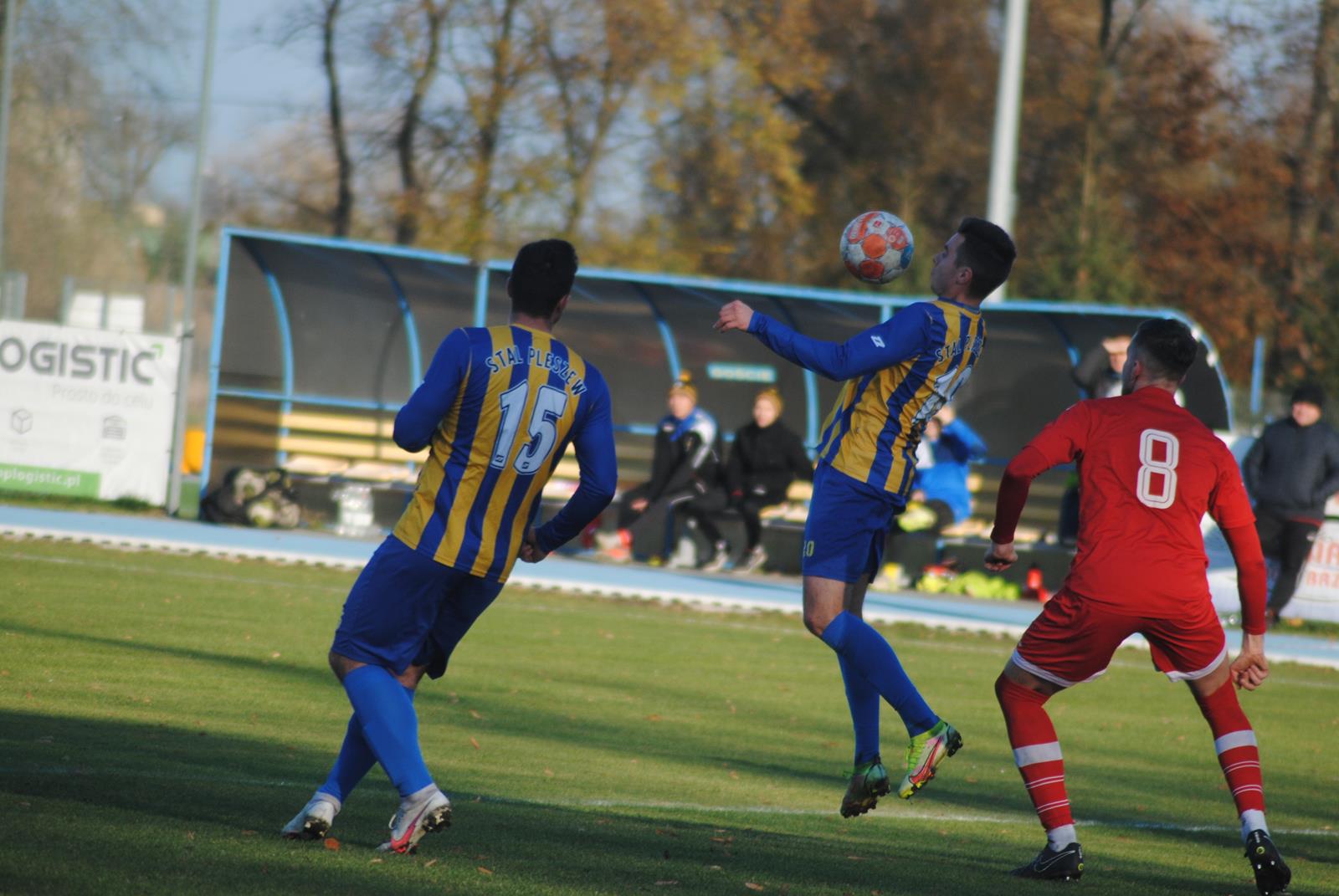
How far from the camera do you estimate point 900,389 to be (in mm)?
6695

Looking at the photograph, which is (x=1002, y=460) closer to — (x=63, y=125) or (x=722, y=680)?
(x=722, y=680)

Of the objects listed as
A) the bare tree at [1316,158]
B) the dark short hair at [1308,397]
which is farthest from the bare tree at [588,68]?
the dark short hair at [1308,397]

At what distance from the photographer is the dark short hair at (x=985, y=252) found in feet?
21.8

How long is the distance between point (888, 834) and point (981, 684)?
5447 mm

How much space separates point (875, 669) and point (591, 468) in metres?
1.65

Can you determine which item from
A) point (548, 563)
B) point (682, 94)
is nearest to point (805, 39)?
point (682, 94)

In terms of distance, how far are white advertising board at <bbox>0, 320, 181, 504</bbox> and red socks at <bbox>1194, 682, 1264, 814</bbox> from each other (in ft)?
56.1

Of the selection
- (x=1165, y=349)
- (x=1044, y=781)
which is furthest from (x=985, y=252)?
(x=1044, y=781)

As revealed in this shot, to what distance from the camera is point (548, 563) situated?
1959 cm

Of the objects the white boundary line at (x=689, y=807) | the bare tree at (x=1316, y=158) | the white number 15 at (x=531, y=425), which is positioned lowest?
the white boundary line at (x=689, y=807)

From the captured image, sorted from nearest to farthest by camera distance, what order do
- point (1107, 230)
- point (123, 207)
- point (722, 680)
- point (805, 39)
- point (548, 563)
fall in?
point (722, 680), point (548, 563), point (1107, 230), point (123, 207), point (805, 39)

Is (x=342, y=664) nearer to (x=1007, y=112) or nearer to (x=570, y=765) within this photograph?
(x=570, y=765)

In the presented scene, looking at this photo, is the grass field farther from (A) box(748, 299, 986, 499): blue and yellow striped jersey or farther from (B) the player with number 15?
(A) box(748, 299, 986, 499): blue and yellow striped jersey

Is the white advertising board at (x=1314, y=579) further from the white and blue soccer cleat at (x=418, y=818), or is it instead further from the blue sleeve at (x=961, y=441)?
the white and blue soccer cleat at (x=418, y=818)
